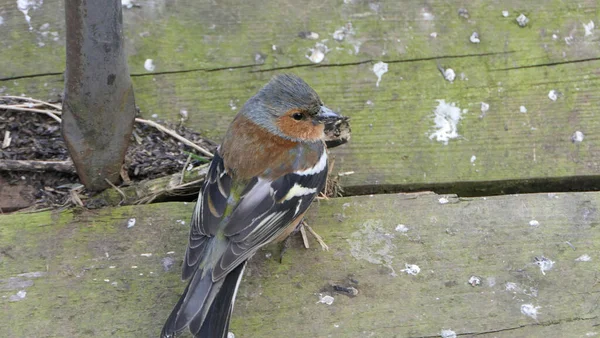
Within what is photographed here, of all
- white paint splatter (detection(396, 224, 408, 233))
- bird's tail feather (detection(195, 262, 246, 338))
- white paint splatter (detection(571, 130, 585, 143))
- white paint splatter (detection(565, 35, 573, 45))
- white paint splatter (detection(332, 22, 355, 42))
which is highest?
white paint splatter (detection(565, 35, 573, 45))

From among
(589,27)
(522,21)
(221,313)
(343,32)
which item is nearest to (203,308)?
(221,313)

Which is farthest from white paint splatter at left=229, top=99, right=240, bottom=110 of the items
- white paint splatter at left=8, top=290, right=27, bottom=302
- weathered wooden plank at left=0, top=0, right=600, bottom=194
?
white paint splatter at left=8, top=290, right=27, bottom=302

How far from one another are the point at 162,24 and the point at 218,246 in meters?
1.11

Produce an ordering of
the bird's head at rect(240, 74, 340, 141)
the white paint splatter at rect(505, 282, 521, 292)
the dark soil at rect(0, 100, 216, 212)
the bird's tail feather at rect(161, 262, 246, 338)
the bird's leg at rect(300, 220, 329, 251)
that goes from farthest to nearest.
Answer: the bird's head at rect(240, 74, 340, 141), the dark soil at rect(0, 100, 216, 212), the bird's leg at rect(300, 220, 329, 251), the white paint splatter at rect(505, 282, 521, 292), the bird's tail feather at rect(161, 262, 246, 338)

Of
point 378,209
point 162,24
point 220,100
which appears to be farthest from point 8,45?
point 378,209

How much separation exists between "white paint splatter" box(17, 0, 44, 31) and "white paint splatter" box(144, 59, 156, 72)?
508 millimetres

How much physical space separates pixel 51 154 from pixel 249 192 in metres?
0.83

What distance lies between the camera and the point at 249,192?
8.40 feet

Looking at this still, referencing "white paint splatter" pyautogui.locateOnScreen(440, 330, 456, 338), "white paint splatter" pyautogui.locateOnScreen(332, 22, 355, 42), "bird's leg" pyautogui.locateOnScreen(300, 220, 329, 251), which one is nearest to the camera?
"white paint splatter" pyautogui.locateOnScreen(440, 330, 456, 338)

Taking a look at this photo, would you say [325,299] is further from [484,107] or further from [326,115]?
[484,107]

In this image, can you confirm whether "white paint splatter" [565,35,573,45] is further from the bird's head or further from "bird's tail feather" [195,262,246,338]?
"bird's tail feather" [195,262,246,338]

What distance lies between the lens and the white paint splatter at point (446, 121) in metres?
2.83

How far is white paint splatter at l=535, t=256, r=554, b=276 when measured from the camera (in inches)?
96.5

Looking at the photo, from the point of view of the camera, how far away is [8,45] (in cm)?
286
